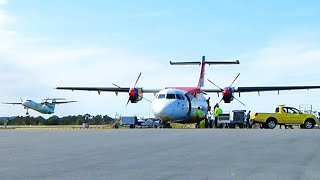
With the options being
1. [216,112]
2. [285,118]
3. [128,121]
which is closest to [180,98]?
[216,112]

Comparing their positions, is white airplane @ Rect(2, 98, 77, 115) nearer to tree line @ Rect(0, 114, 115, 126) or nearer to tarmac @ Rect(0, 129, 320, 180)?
tree line @ Rect(0, 114, 115, 126)

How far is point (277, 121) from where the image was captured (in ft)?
A: 139

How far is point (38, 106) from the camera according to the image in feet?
328

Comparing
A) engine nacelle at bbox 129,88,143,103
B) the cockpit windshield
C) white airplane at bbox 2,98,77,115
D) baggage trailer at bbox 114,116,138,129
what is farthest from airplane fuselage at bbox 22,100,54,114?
the cockpit windshield

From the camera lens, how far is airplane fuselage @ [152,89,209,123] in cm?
4006

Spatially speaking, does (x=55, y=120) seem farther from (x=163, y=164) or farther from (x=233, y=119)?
(x=163, y=164)

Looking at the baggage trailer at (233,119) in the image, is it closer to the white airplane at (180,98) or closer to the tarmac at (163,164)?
the white airplane at (180,98)

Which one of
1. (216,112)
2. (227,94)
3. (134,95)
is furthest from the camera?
(134,95)

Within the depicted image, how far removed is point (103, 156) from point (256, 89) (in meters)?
40.9

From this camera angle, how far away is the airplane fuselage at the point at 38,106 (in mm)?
99012

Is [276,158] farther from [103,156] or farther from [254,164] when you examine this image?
[103,156]

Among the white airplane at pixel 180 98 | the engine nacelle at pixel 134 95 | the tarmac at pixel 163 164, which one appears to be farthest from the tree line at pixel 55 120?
the tarmac at pixel 163 164

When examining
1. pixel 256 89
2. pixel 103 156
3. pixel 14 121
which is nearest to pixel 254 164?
pixel 103 156

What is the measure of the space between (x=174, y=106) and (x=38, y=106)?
63920 mm
